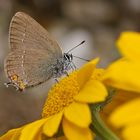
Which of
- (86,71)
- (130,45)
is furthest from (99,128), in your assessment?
(130,45)

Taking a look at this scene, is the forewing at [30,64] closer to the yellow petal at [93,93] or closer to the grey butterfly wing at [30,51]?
the grey butterfly wing at [30,51]

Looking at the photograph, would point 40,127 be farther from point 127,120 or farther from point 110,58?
point 110,58

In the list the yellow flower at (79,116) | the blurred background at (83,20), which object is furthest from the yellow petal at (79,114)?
the blurred background at (83,20)

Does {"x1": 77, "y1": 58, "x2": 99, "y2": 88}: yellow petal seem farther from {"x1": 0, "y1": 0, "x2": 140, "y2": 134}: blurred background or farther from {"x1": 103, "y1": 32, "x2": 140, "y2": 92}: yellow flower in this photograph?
{"x1": 0, "y1": 0, "x2": 140, "y2": 134}: blurred background

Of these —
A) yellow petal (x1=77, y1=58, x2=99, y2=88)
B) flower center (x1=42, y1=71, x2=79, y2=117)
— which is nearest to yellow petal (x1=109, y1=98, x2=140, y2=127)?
yellow petal (x1=77, y1=58, x2=99, y2=88)

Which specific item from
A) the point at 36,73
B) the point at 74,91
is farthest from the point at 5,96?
the point at 74,91

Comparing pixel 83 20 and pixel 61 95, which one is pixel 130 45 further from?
pixel 83 20
